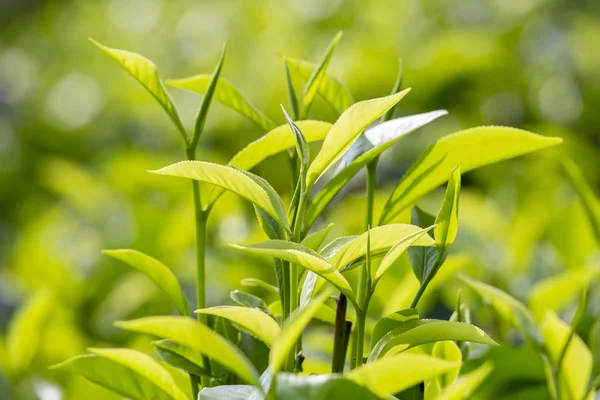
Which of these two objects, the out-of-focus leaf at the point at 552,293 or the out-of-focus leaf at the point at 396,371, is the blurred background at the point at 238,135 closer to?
the out-of-focus leaf at the point at 552,293

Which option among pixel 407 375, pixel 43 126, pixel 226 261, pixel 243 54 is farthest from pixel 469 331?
pixel 43 126

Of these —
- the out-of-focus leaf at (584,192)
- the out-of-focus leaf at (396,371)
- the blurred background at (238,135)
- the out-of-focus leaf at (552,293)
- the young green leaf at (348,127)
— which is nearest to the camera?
the out-of-focus leaf at (396,371)

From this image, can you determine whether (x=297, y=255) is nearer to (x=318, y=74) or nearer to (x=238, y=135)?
(x=318, y=74)

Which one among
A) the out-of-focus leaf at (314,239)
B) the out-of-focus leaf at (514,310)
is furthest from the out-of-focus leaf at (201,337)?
the out-of-focus leaf at (514,310)

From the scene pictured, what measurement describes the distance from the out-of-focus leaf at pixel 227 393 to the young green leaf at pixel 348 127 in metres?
0.14

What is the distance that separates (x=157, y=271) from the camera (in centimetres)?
61

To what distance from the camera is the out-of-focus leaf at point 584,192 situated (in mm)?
805

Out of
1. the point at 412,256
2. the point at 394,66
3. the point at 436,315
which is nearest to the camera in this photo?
the point at 412,256

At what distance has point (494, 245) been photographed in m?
1.20

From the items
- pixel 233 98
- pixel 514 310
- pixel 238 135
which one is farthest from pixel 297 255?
pixel 238 135

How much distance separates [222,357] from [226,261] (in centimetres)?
89

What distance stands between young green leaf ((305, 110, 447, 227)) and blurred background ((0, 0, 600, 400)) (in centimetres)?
27

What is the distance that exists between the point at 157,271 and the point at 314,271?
0.60 feet

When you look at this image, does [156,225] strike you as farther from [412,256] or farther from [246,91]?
[412,256]
